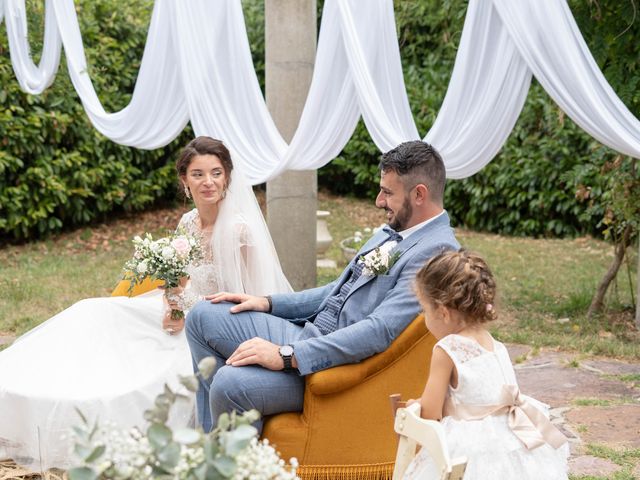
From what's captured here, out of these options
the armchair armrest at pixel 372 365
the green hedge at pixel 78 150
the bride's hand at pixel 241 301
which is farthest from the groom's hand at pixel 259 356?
the green hedge at pixel 78 150

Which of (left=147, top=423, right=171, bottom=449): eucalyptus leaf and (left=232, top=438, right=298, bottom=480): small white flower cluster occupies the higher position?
(left=147, top=423, right=171, bottom=449): eucalyptus leaf

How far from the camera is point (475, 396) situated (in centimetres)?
248

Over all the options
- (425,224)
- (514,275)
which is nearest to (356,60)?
(425,224)

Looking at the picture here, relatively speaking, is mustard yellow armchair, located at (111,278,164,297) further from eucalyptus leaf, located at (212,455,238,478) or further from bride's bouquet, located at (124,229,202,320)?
eucalyptus leaf, located at (212,455,238,478)

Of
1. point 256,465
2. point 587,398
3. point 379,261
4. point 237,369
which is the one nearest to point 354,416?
point 237,369

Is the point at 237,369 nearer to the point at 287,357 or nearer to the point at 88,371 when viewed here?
the point at 287,357

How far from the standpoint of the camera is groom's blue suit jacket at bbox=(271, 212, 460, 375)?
295 cm

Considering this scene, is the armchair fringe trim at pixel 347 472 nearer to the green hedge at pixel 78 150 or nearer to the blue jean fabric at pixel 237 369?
the blue jean fabric at pixel 237 369

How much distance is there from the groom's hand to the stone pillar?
2.55m

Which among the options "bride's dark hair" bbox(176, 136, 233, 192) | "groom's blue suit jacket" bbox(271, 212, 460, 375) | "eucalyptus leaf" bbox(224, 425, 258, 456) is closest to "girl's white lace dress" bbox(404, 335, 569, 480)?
"groom's blue suit jacket" bbox(271, 212, 460, 375)

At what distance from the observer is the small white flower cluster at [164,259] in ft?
12.5

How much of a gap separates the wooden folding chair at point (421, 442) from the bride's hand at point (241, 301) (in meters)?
0.94

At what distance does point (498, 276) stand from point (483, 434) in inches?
210

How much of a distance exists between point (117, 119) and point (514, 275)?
3.70 metres
